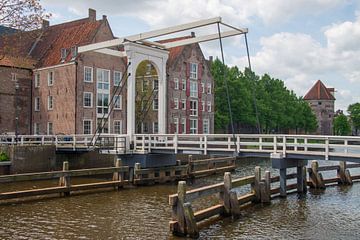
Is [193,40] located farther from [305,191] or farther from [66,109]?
[66,109]

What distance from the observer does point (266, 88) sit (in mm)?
65812

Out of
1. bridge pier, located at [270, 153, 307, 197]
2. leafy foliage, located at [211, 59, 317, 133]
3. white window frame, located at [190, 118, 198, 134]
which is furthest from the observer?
leafy foliage, located at [211, 59, 317, 133]

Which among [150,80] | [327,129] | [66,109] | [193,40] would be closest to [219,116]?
[150,80]

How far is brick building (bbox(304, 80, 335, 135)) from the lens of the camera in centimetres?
9869

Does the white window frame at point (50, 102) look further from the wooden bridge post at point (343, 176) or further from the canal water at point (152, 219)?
the wooden bridge post at point (343, 176)

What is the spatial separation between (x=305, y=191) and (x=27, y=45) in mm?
30614

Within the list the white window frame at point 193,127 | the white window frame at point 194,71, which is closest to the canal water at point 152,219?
the white window frame at point 193,127

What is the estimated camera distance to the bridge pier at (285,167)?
17.1 meters

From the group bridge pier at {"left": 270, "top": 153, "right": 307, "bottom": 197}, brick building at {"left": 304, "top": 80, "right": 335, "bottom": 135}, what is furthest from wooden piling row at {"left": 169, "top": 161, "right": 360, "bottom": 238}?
brick building at {"left": 304, "top": 80, "right": 335, "bottom": 135}

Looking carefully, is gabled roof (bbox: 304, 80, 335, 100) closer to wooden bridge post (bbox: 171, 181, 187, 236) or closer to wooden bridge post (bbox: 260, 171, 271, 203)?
wooden bridge post (bbox: 260, 171, 271, 203)

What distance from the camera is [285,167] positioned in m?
17.2

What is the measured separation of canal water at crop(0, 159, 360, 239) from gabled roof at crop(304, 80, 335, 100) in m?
85.5

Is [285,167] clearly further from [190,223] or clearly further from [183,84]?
[183,84]

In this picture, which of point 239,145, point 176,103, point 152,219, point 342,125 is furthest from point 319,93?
point 152,219
